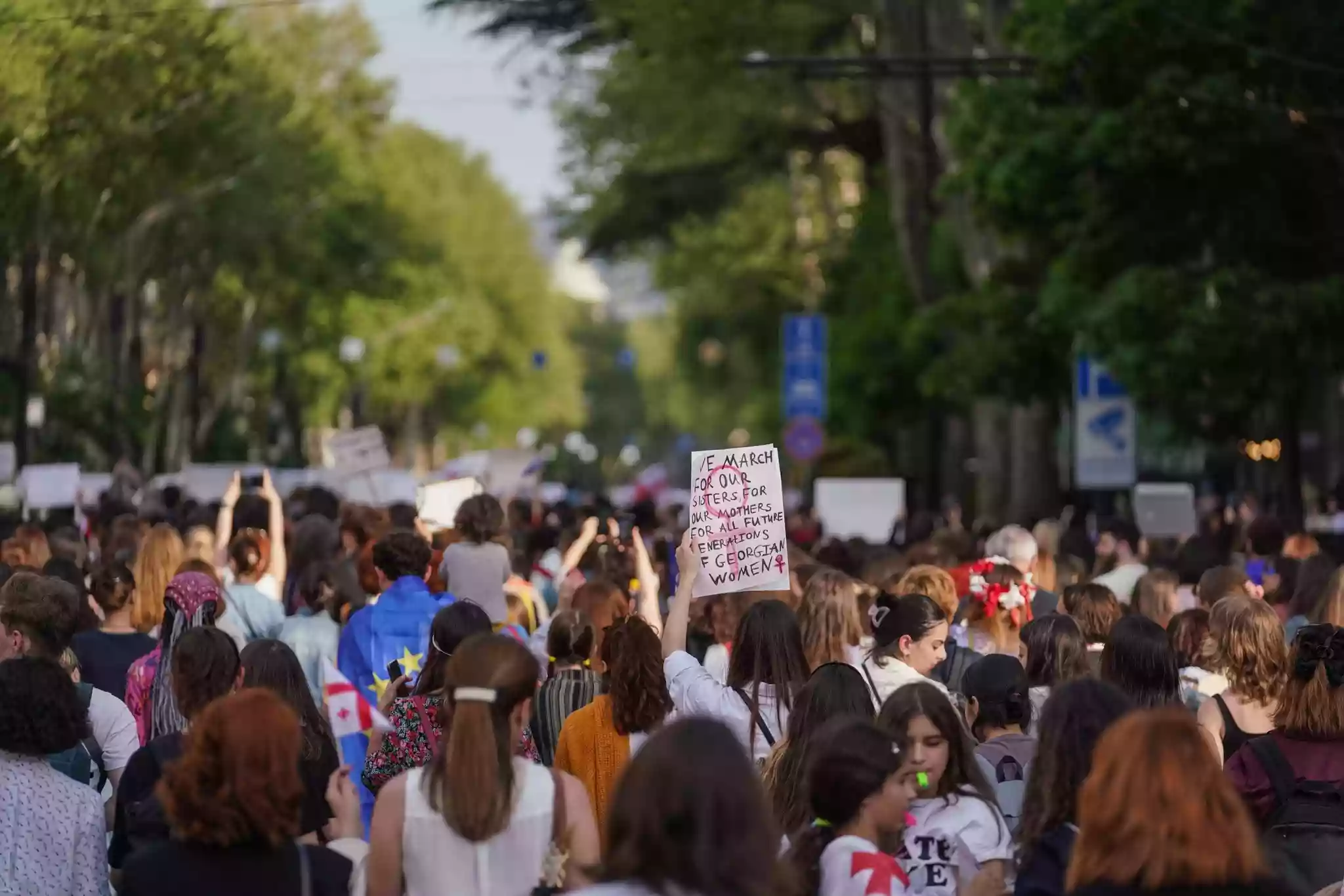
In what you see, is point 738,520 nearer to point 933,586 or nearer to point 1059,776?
point 933,586

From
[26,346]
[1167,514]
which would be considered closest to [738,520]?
[1167,514]

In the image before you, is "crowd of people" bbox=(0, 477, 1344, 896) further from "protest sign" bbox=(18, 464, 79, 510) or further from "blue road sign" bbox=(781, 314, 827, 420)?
"blue road sign" bbox=(781, 314, 827, 420)

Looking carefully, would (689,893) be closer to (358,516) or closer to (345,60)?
(358,516)

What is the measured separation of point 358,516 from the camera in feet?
47.1

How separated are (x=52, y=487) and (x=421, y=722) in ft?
A: 50.2

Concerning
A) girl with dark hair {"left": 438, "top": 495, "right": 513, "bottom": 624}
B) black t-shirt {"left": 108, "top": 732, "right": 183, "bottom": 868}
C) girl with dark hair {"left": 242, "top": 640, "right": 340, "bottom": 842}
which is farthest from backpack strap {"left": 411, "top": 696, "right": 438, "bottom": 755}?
girl with dark hair {"left": 438, "top": 495, "right": 513, "bottom": 624}

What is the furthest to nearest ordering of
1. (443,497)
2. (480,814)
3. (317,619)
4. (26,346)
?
1. (26,346)
2. (443,497)
3. (317,619)
4. (480,814)

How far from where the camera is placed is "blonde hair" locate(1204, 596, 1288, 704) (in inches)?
294

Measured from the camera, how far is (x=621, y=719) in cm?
716

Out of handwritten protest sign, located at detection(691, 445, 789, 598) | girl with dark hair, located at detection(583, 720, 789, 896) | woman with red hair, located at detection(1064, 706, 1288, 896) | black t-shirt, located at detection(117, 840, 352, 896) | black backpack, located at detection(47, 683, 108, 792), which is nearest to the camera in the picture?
girl with dark hair, located at detection(583, 720, 789, 896)

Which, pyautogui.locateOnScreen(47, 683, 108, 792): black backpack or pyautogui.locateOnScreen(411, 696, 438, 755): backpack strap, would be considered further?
pyautogui.locateOnScreen(47, 683, 108, 792): black backpack

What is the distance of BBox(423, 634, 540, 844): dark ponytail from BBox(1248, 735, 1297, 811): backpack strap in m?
2.46

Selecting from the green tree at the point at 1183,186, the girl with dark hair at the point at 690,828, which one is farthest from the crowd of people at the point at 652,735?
the green tree at the point at 1183,186

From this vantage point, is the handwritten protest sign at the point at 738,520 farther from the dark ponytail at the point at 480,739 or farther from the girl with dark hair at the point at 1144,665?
the dark ponytail at the point at 480,739
